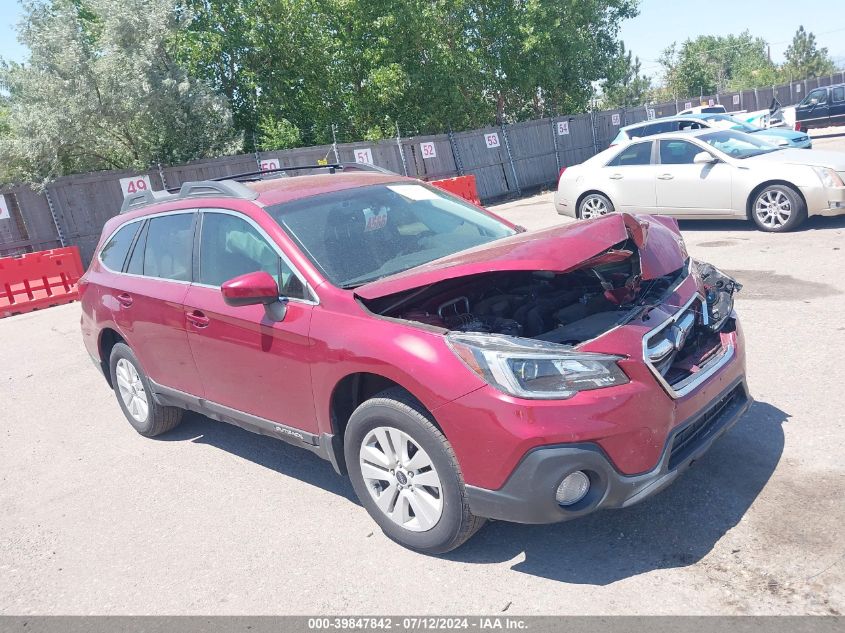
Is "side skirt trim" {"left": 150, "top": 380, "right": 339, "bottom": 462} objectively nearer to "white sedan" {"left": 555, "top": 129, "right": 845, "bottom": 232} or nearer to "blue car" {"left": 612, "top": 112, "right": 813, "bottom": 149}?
"white sedan" {"left": 555, "top": 129, "right": 845, "bottom": 232}

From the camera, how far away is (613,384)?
3.24 m

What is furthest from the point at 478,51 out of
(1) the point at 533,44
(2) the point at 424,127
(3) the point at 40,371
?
(3) the point at 40,371

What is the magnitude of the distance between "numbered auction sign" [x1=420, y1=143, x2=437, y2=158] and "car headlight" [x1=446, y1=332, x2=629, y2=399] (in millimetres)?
19528

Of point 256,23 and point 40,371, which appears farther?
point 256,23

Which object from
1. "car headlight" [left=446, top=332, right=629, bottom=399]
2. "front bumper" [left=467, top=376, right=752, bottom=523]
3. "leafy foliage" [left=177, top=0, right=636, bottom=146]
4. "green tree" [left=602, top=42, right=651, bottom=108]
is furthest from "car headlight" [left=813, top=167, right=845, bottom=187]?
"green tree" [left=602, top=42, right=651, bottom=108]

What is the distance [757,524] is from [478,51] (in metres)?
25.8

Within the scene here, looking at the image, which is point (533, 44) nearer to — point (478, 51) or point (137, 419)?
point (478, 51)

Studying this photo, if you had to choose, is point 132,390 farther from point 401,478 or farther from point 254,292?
point 401,478

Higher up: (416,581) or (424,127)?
(424,127)

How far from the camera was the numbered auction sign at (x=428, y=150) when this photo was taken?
22172 mm

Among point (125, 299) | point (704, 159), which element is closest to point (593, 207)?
point (704, 159)

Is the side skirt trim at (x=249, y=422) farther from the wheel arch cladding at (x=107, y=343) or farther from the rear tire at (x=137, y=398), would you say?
the wheel arch cladding at (x=107, y=343)

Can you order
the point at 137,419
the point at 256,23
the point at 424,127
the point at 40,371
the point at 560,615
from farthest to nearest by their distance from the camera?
the point at 424,127 → the point at 256,23 → the point at 40,371 → the point at 137,419 → the point at 560,615

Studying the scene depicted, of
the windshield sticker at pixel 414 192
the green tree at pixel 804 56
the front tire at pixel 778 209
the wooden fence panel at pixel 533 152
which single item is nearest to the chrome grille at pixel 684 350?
the windshield sticker at pixel 414 192
